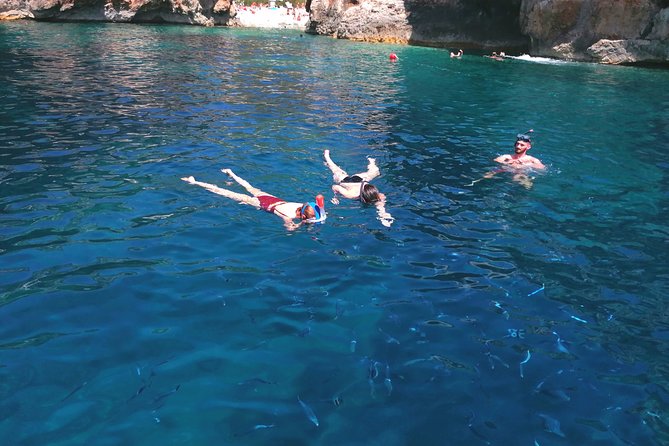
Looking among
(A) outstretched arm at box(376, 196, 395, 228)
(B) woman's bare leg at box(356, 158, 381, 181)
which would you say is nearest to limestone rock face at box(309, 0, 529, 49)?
(B) woman's bare leg at box(356, 158, 381, 181)

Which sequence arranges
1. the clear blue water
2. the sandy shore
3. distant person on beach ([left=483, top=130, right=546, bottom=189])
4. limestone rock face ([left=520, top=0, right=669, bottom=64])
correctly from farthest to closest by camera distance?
the sandy shore
limestone rock face ([left=520, top=0, right=669, bottom=64])
distant person on beach ([left=483, top=130, right=546, bottom=189])
the clear blue water

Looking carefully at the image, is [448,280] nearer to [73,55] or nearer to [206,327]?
[206,327]

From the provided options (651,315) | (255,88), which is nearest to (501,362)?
(651,315)

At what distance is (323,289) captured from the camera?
22.0 ft

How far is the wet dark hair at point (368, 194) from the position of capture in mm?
Answer: 9086

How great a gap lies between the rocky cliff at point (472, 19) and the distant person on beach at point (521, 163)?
24683 mm

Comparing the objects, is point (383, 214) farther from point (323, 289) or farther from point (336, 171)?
point (323, 289)

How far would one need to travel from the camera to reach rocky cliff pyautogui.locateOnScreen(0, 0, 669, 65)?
3091 cm

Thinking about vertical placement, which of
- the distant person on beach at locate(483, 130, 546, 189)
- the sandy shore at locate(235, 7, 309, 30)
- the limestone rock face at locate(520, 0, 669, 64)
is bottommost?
the distant person on beach at locate(483, 130, 546, 189)

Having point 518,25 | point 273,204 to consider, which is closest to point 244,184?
point 273,204

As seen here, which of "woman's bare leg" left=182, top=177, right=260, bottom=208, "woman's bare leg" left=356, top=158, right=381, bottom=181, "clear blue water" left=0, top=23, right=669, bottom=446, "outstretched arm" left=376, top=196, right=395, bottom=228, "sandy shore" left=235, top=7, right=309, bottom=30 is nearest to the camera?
"clear blue water" left=0, top=23, right=669, bottom=446

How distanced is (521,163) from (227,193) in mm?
6615

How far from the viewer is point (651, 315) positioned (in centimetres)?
636

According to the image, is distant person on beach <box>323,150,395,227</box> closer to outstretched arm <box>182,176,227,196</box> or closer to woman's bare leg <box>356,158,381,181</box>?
woman's bare leg <box>356,158,381,181</box>
